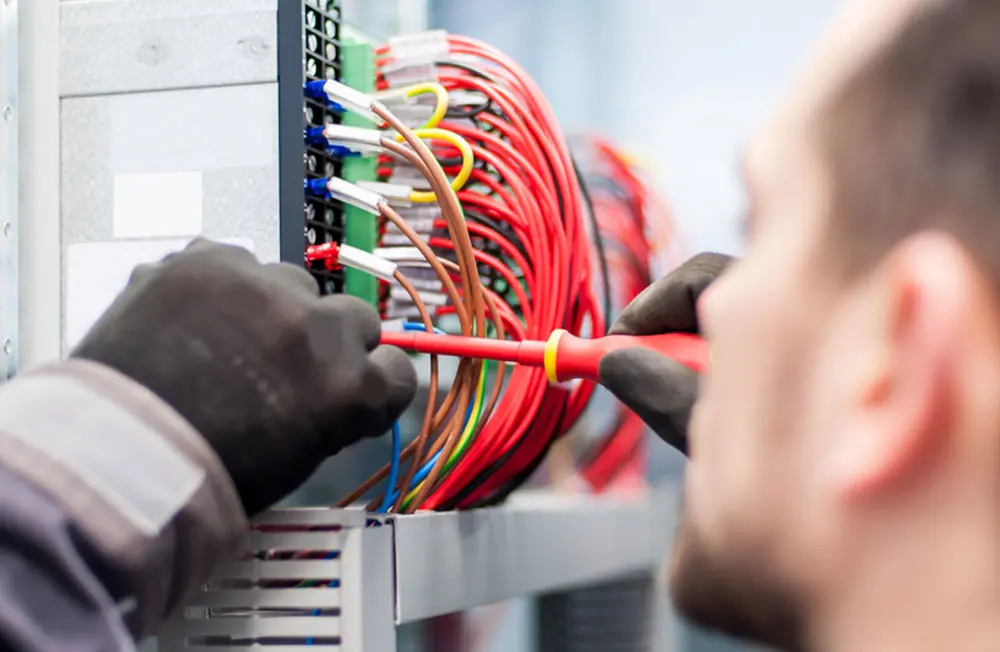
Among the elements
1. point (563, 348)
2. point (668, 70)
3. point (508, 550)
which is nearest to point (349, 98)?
point (563, 348)

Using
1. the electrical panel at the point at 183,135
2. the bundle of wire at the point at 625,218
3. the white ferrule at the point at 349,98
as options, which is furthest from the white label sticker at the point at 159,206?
the bundle of wire at the point at 625,218

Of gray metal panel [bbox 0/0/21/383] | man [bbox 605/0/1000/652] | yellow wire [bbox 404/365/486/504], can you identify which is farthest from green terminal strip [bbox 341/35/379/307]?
man [bbox 605/0/1000/652]

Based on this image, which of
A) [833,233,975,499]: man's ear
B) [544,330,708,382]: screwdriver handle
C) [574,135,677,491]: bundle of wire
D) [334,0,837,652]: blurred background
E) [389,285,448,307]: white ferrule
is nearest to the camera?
[833,233,975,499]: man's ear

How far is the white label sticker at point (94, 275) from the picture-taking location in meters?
0.70

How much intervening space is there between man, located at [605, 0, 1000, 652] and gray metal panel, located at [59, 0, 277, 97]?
42 centimetres

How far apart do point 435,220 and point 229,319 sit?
10.6 inches

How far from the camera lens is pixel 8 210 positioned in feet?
2.35

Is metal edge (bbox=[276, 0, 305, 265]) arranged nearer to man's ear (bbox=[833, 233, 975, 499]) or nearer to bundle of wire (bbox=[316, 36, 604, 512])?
bundle of wire (bbox=[316, 36, 604, 512])

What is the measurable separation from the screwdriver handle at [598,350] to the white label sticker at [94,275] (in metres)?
0.29

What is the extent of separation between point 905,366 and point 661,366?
0.88 ft

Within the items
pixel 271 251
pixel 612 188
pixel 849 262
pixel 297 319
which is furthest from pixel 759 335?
pixel 612 188

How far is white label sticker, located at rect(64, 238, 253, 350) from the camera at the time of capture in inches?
27.6

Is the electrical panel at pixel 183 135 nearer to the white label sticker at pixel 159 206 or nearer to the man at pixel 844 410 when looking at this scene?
the white label sticker at pixel 159 206

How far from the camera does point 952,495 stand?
1.00ft
